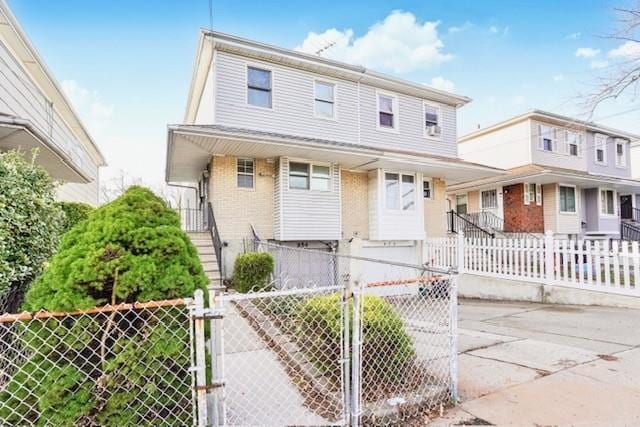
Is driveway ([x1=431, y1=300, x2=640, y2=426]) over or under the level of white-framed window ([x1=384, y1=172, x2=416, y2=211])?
under

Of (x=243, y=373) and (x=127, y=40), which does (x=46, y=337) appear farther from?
(x=127, y=40)

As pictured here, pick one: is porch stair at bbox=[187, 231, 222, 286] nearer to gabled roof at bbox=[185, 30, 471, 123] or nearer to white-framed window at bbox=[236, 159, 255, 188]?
white-framed window at bbox=[236, 159, 255, 188]

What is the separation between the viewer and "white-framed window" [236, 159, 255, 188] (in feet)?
34.9

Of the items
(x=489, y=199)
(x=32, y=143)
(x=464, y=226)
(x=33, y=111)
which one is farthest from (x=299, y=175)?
(x=489, y=199)

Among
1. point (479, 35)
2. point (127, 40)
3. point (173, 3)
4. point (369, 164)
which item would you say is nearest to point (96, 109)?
point (127, 40)

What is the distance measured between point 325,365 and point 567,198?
19657 millimetres

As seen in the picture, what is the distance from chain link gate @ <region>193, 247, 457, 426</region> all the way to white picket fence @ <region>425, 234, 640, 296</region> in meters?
6.09

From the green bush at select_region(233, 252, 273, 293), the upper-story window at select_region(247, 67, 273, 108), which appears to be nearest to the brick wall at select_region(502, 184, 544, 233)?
the upper-story window at select_region(247, 67, 273, 108)

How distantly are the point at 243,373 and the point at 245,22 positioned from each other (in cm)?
1034

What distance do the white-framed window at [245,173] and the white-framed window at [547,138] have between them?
49.3 ft

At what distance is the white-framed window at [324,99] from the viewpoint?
1214 cm

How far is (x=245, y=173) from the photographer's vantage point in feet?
35.3

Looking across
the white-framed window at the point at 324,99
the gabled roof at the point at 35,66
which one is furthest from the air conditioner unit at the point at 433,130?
the gabled roof at the point at 35,66

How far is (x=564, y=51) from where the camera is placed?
40.9ft
